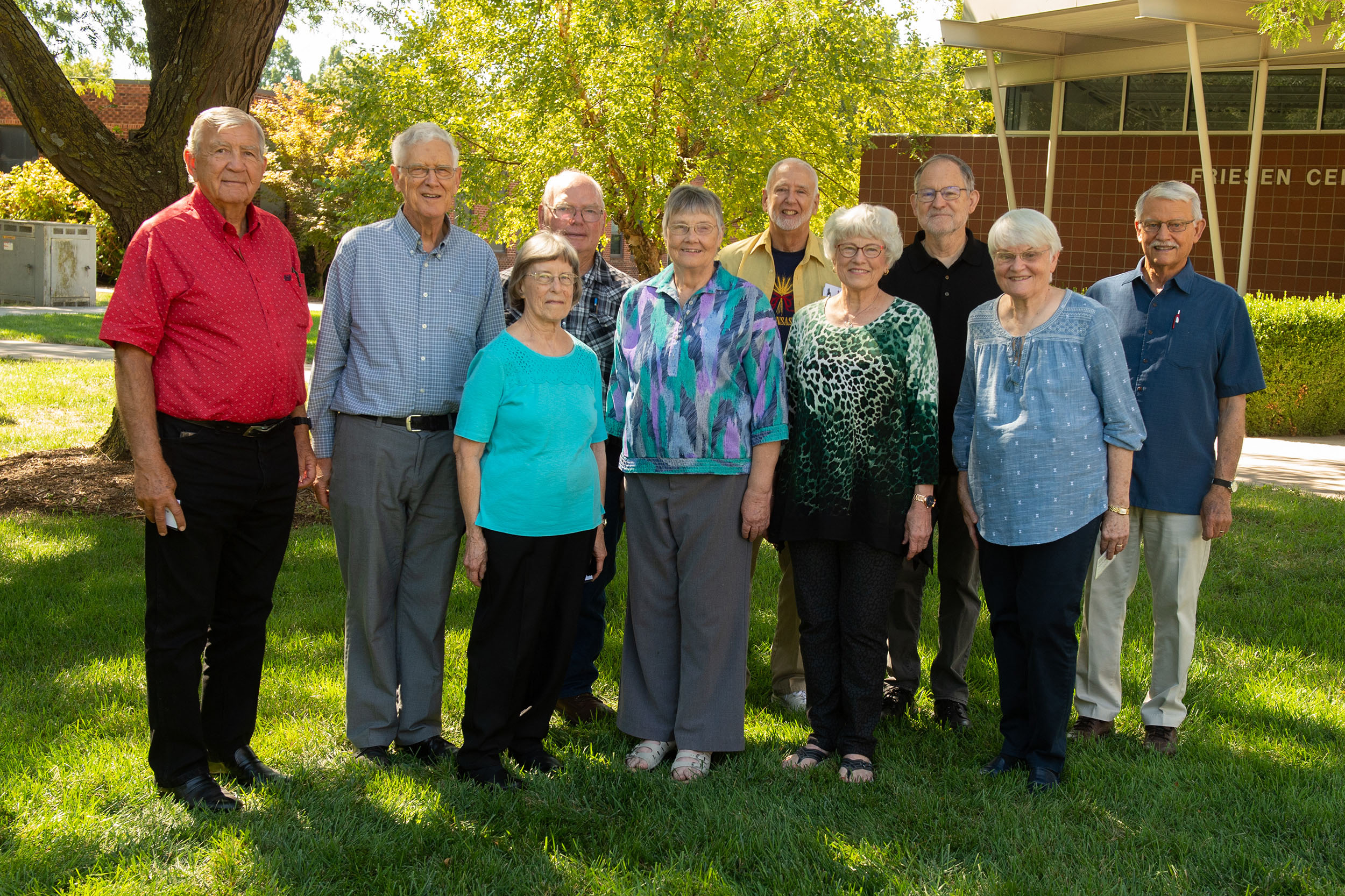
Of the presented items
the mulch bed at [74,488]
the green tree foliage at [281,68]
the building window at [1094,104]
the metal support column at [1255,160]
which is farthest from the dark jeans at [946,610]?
the green tree foliage at [281,68]

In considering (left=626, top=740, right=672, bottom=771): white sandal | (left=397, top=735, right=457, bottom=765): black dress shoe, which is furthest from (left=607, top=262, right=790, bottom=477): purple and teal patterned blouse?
(left=397, top=735, right=457, bottom=765): black dress shoe

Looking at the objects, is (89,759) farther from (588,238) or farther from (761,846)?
(588,238)

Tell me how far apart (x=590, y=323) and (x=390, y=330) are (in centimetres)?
96

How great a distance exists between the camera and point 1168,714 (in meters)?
4.34

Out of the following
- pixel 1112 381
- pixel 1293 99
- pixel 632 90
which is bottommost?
pixel 1112 381

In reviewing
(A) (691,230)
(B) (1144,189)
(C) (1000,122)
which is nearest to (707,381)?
(A) (691,230)

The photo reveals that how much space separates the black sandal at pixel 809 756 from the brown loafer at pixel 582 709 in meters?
0.91

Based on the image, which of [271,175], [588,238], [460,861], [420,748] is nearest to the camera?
[460,861]

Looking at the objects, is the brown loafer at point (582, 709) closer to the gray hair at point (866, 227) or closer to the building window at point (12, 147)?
the gray hair at point (866, 227)

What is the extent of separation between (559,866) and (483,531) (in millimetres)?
1191

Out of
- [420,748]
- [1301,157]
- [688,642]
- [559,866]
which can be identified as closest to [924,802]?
[688,642]

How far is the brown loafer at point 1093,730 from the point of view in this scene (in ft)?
14.5

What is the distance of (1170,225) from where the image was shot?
4.12m

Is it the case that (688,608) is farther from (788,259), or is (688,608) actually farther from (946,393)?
(788,259)
